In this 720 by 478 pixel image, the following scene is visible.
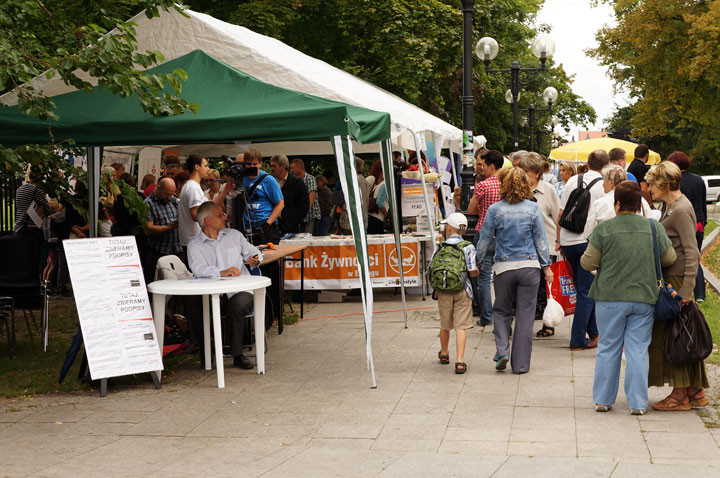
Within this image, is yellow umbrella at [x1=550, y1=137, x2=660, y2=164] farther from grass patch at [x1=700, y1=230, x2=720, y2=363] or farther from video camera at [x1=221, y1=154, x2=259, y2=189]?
video camera at [x1=221, y1=154, x2=259, y2=189]

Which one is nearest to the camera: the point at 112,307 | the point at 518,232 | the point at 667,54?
the point at 112,307

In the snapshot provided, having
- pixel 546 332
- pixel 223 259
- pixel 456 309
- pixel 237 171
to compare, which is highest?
pixel 237 171

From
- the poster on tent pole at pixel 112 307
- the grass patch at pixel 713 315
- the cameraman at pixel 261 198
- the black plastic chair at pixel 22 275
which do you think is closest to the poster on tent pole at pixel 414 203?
the cameraman at pixel 261 198

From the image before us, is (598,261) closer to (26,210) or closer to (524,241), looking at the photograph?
(524,241)

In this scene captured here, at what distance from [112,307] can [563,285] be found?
4534mm

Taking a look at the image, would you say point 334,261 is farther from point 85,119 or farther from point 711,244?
point 711,244

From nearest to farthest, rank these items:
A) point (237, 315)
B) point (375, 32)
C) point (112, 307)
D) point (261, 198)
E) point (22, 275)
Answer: point (112, 307)
point (237, 315)
point (22, 275)
point (261, 198)
point (375, 32)

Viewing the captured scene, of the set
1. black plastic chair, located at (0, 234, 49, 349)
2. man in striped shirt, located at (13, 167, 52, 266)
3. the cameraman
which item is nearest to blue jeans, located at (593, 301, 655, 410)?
the cameraman

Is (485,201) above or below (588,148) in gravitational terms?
below

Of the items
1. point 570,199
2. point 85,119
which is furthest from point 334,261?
point 85,119

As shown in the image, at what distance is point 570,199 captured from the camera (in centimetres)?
873

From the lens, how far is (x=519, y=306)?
25.5ft

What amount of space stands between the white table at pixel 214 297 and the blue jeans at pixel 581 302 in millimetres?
3084

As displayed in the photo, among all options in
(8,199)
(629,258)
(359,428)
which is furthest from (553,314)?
(8,199)
